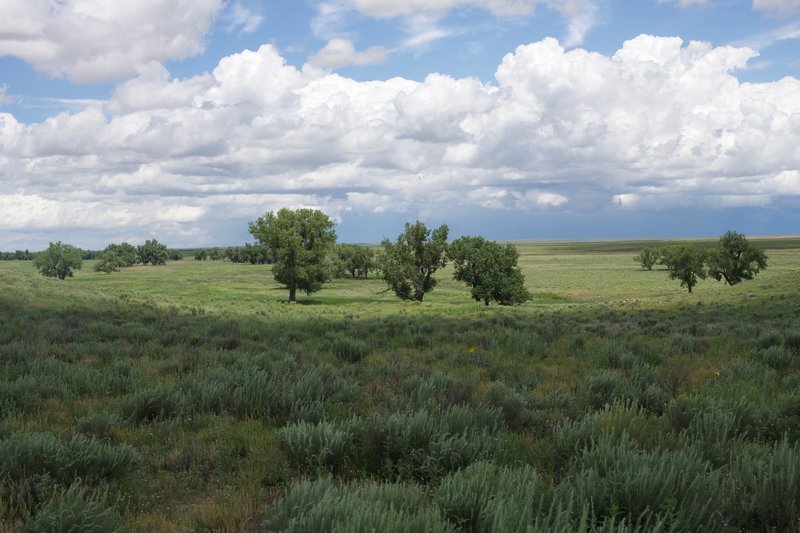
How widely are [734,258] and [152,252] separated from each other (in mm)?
182839

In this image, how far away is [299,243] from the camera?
62906 mm

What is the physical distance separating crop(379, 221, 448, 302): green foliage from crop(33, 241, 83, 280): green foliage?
88.1 meters

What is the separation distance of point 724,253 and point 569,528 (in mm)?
80898

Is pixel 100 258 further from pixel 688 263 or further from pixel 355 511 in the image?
pixel 355 511

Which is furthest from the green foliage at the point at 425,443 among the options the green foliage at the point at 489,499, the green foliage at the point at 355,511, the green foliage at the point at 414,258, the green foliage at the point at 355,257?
the green foliage at the point at 355,257

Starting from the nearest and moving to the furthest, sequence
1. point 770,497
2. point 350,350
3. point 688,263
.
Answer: point 770,497 → point 350,350 → point 688,263

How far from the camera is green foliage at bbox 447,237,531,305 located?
5856cm

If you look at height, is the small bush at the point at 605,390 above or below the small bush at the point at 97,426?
below

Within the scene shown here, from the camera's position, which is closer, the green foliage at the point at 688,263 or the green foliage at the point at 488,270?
the green foliage at the point at 488,270

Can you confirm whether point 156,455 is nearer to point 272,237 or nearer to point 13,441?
point 13,441

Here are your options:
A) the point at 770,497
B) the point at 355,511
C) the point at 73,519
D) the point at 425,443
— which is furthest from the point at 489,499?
the point at 73,519

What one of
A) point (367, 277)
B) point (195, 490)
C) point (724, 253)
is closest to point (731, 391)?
point (195, 490)

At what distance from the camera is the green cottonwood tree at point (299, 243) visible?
62469 millimetres

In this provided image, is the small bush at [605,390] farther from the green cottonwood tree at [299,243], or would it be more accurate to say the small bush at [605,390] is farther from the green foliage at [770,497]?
the green cottonwood tree at [299,243]
